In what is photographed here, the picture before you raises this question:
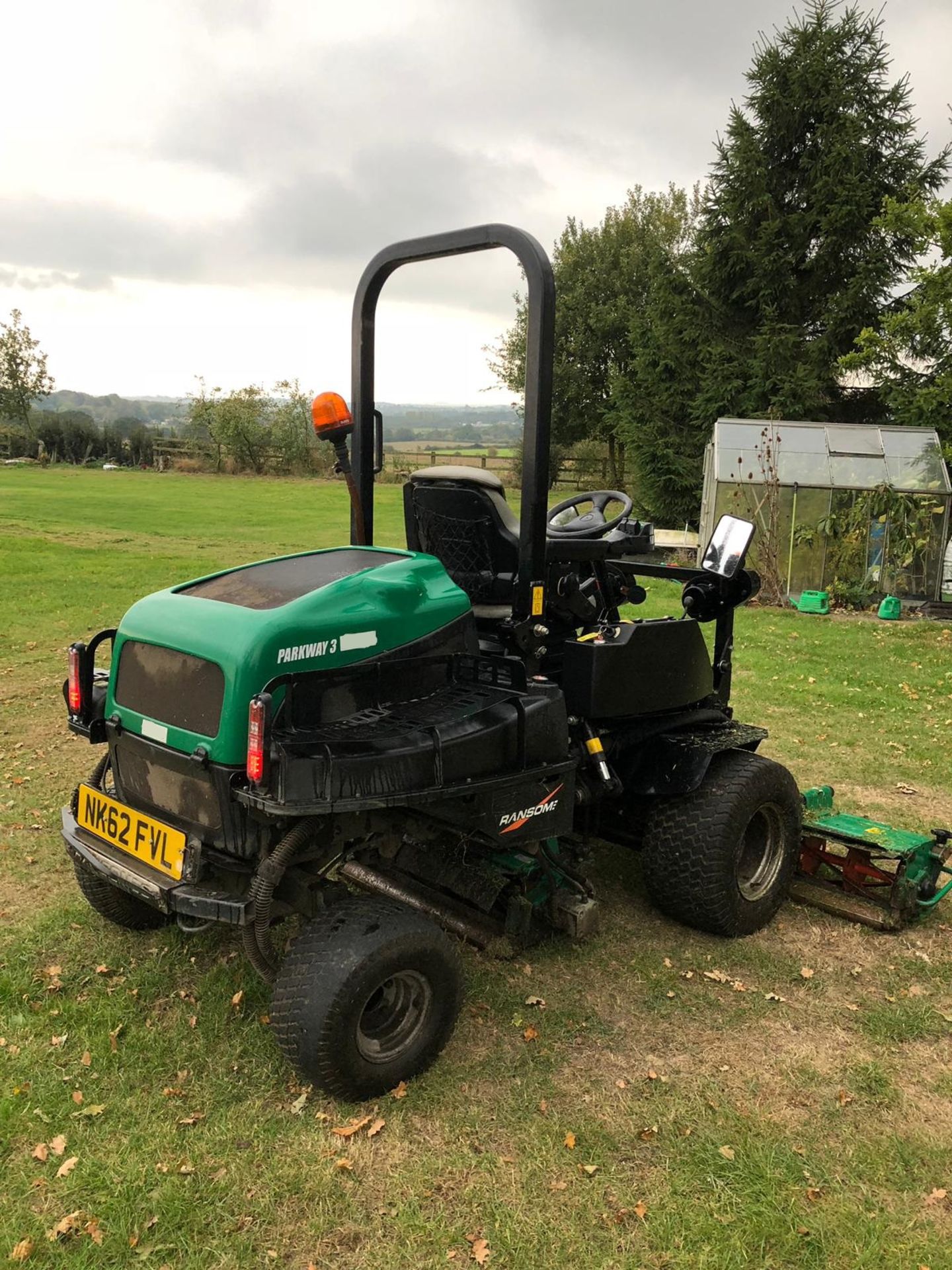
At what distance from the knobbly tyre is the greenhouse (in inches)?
395

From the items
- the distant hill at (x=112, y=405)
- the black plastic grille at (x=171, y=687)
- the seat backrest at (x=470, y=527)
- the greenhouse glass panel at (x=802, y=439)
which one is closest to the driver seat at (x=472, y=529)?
the seat backrest at (x=470, y=527)

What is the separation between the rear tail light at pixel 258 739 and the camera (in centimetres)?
275

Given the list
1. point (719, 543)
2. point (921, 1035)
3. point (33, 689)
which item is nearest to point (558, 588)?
point (719, 543)

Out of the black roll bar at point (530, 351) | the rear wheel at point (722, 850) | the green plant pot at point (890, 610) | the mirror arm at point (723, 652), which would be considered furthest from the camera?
the green plant pot at point (890, 610)

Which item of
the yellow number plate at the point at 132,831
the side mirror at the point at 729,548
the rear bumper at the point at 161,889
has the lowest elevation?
the rear bumper at the point at 161,889

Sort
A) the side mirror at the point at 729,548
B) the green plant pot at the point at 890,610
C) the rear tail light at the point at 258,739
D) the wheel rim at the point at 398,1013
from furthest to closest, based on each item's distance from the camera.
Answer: the green plant pot at the point at 890,610 → the side mirror at the point at 729,548 → the wheel rim at the point at 398,1013 → the rear tail light at the point at 258,739

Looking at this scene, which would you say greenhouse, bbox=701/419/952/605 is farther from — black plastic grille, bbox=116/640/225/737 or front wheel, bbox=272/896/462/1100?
black plastic grille, bbox=116/640/225/737

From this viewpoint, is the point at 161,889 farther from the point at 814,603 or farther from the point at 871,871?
the point at 814,603

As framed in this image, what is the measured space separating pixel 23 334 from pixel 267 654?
49.6 meters

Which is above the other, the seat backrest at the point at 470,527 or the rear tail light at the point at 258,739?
the seat backrest at the point at 470,527

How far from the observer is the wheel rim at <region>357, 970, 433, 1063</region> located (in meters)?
3.10

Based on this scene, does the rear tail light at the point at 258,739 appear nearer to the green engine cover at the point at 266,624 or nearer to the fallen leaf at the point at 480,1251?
the green engine cover at the point at 266,624

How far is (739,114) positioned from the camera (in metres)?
21.5

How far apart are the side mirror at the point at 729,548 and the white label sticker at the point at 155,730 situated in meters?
2.26
